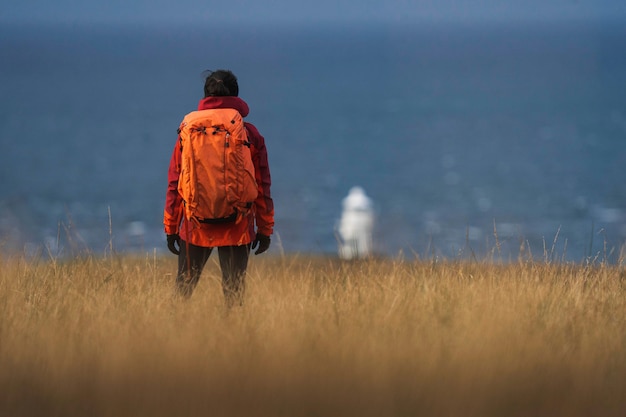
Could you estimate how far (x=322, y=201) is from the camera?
6247cm

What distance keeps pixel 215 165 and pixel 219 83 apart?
0.50 metres

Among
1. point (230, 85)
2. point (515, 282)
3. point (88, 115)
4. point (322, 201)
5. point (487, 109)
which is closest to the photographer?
point (230, 85)

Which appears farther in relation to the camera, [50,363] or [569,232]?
[569,232]

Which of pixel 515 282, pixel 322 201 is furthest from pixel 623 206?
pixel 515 282

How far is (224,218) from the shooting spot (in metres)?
6.04

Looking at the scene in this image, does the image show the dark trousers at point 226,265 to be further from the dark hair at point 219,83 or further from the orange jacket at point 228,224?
the dark hair at point 219,83

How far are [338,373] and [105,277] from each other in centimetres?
269

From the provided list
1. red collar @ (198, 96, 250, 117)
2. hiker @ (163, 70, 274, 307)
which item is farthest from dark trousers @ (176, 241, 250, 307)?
red collar @ (198, 96, 250, 117)

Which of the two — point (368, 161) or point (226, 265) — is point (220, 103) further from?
point (368, 161)

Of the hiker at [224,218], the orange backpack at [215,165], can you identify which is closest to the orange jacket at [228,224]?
the hiker at [224,218]

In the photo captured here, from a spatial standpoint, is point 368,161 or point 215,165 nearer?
point 215,165

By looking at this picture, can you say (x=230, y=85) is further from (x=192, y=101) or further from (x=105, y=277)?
(x=192, y=101)

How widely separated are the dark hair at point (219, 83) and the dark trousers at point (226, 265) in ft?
3.01

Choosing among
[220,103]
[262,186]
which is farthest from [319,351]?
[220,103]
